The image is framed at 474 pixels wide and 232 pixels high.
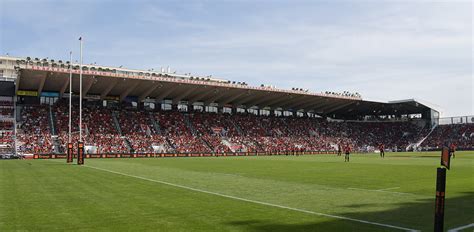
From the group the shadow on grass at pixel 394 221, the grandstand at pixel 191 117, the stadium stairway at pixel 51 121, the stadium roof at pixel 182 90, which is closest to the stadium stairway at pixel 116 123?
the grandstand at pixel 191 117

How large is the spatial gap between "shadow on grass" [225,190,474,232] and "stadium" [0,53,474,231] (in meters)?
0.04

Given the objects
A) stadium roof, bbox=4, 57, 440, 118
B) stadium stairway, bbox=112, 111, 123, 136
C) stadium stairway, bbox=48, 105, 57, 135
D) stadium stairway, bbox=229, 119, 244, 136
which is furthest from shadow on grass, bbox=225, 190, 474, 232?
stadium stairway, bbox=229, 119, 244, 136

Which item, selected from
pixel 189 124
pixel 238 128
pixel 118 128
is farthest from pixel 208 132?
pixel 118 128

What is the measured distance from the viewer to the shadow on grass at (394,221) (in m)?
8.97

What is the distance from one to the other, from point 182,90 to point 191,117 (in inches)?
294

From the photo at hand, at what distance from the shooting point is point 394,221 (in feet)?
32.0

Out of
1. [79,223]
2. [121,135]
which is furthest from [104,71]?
[79,223]

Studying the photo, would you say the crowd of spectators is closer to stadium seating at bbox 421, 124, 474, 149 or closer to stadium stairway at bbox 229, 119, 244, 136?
stadium stairway at bbox 229, 119, 244, 136

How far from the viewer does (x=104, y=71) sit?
203 feet

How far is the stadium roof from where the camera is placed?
5986 centimetres

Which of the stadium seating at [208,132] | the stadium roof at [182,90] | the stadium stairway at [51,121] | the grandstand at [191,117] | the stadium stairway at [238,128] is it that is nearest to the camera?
the stadium roof at [182,90]

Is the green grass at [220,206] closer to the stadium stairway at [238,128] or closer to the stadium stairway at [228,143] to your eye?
the stadium stairway at [228,143]

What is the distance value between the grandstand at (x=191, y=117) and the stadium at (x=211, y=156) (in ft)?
0.87

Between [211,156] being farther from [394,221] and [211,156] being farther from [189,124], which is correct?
[394,221]
